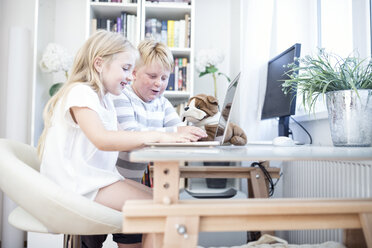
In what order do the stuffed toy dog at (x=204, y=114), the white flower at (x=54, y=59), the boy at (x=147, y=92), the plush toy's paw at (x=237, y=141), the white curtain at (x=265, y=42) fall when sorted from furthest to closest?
the white flower at (x=54, y=59) < the white curtain at (x=265, y=42) < the stuffed toy dog at (x=204, y=114) < the boy at (x=147, y=92) < the plush toy's paw at (x=237, y=141)

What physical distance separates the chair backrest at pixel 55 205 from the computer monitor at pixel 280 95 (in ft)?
3.35

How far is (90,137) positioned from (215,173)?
67 centimetres

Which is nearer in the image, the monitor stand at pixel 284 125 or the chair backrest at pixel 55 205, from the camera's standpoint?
the chair backrest at pixel 55 205

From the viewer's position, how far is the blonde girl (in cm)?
95

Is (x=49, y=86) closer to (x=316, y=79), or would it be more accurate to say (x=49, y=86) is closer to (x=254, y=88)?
(x=254, y=88)

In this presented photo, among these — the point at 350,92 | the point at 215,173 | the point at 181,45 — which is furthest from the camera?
the point at 181,45

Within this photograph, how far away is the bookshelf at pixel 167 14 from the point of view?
7.96ft

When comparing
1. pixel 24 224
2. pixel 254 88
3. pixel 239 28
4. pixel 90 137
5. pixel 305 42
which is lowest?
pixel 24 224

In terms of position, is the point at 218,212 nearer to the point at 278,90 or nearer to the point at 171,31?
the point at 278,90

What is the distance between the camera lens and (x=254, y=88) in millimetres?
2104

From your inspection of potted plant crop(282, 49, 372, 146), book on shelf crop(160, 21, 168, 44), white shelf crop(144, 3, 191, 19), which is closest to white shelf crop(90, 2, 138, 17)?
white shelf crop(144, 3, 191, 19)

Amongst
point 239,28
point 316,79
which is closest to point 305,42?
point 239,28

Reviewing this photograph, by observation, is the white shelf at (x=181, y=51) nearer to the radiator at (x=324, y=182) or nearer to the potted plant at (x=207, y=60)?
the potted plant at (x=207, y=60)

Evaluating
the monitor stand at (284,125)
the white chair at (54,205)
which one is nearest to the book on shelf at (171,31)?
the monitor stand at (284,125)
